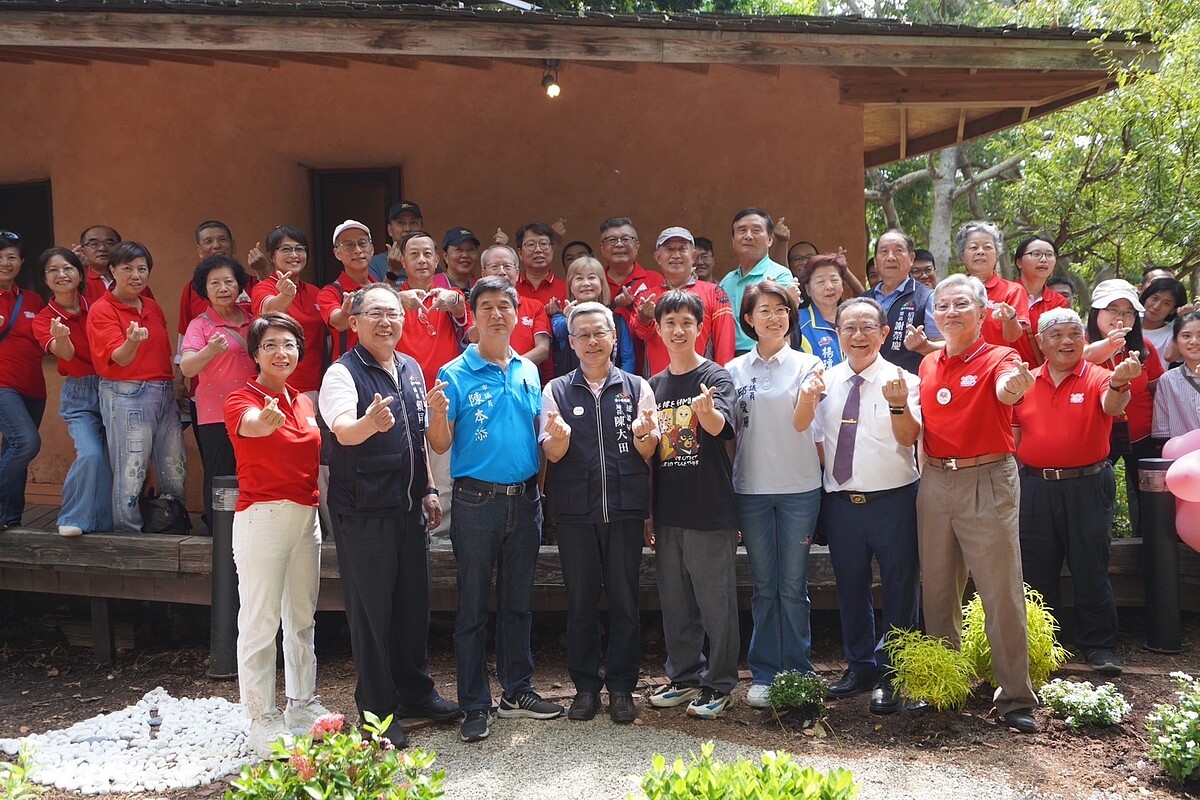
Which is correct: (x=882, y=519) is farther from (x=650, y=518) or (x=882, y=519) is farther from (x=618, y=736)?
(x=618, y=736)

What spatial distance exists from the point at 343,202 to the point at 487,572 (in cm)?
452

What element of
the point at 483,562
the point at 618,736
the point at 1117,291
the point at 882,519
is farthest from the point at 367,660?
the point at 1117,291

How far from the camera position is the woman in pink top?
5711 millimetres

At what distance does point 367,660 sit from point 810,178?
5.45 meters

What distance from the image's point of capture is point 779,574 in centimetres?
517

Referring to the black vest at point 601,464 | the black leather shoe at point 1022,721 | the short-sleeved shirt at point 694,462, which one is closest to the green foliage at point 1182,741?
the black leather shoe at point 1022,721

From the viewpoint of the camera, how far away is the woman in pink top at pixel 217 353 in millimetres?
5711

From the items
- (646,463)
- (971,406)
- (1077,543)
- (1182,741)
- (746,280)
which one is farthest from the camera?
(746,280)

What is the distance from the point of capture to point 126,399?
240 inches

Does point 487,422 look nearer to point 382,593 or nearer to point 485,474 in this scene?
point 485,474

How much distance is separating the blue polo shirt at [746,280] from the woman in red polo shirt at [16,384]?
4.27 meters

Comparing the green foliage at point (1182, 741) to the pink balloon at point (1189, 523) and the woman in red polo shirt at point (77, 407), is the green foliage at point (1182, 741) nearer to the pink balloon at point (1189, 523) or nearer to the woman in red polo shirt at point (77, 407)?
the pink balloon at point (1189, 523)

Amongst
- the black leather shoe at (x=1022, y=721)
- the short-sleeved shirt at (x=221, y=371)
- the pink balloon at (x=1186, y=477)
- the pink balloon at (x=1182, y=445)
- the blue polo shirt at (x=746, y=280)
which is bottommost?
the black leather shoe at (x=1022, y=721)

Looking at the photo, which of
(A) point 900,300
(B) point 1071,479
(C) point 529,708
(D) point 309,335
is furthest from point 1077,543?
(D) point 309,335
